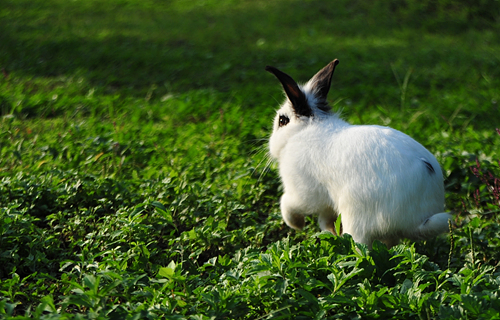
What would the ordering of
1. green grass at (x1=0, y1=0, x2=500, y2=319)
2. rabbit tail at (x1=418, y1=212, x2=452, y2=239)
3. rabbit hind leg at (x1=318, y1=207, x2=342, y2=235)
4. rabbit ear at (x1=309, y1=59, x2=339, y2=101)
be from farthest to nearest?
rabbit ear at (x1=309, y1=59, x2=339, y2=101), rabbit hind leg at (x1=318, y1=207, x2=342, y2=235), rabbit tail at (x1=418, y1=212, x2=452, y2=239), green grass at (x1=0, y1=0, x2=500, y2=319)

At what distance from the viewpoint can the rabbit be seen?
8.86 feet

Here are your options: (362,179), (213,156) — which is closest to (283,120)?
(362,179)

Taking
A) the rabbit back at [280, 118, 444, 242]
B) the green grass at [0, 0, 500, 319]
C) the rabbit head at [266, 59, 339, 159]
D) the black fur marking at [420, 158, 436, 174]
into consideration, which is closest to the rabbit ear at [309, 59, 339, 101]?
the rabbit head at [266, 59, 339, 159]

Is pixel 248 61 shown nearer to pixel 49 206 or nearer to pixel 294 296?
pixel 49 206

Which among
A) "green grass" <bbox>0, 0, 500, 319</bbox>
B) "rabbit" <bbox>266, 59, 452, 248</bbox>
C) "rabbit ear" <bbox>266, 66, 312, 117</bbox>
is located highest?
"rabbit ear" <bbox>266, 66, 312, 117</bbox>

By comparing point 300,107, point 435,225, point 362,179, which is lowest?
point 435,225

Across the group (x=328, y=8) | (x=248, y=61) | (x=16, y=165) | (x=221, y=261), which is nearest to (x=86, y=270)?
(x=221, y=261)

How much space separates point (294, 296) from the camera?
232cm

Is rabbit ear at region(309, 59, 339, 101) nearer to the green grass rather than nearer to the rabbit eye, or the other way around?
the rabbit eye

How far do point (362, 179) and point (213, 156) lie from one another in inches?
75.6

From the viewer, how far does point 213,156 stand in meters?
4.42

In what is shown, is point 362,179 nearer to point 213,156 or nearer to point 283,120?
point 283,120

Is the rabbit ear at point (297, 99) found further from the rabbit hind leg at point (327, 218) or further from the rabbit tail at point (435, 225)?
the rabbit tail at point (435, 225)

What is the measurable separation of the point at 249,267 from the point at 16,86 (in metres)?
4.78
